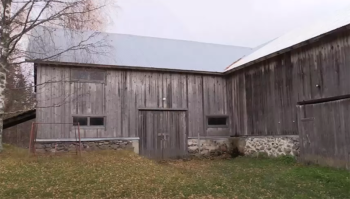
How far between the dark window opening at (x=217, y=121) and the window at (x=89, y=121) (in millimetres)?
4912

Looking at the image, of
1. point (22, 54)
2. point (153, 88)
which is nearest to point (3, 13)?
point (22, 54)

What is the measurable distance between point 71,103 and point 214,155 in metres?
6.59

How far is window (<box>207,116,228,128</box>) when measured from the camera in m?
14.7

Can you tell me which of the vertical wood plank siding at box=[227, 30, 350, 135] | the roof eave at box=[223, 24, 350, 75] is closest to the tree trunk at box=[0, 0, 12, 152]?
the roof eave at box=[223, 24, 350, 75]

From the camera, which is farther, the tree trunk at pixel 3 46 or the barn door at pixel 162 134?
the barn door at pixel 162 134

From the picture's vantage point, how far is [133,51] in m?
15.0

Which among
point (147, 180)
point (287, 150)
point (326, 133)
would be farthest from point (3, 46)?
point (326, 133)

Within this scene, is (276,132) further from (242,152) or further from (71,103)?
(71,103)

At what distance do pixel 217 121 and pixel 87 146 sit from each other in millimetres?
5982

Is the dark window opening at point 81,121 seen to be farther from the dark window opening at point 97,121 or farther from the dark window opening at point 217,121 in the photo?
the dark window opening at point 217,121

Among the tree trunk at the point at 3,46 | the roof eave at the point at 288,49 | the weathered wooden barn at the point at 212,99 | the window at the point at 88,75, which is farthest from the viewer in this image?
the window at the point at 88,75

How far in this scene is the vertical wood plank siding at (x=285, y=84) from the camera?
9.78 metres

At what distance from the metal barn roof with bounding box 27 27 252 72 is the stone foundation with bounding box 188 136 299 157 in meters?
3.38

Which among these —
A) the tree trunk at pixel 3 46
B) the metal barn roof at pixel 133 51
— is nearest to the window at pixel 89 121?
the metal barn roof at pixel 133 51
